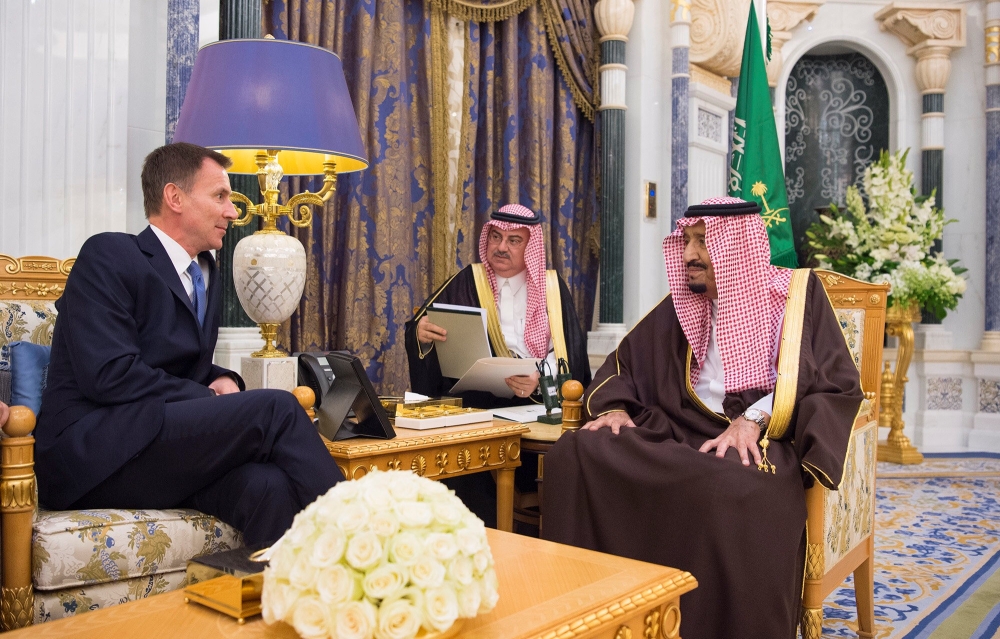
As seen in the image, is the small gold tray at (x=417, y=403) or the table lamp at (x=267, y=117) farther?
the small gold tray at (x=417, y=403)

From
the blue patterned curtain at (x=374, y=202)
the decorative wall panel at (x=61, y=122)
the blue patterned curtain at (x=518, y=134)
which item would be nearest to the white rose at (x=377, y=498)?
the decorative wall panel at (x=61, y=122)

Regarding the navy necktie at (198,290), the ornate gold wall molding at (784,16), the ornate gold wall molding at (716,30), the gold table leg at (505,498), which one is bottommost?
the gold table leg at (505,498)

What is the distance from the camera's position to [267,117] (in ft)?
9.65

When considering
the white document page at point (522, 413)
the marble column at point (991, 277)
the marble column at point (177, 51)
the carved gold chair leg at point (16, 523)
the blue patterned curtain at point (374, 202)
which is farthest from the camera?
the marble column at point (991, 277)

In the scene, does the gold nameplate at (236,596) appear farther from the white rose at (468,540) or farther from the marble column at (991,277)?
the marble column at (991,277)

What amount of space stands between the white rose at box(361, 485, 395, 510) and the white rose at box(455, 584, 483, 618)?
0.56 ft

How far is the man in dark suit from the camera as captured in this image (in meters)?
2.20

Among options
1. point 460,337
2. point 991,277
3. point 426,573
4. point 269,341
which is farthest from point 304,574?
point 991,277

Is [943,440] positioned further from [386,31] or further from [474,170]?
[386,31]

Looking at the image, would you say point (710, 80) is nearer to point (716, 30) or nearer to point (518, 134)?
point (716, 30)

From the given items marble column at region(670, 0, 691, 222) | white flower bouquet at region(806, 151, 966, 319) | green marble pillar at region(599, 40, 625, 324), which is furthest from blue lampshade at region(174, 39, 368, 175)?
white flower bouquet at region(806, 151, 966, 319)

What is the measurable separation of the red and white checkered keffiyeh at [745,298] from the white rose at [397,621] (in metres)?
1.86

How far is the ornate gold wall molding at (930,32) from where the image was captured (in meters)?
7.34

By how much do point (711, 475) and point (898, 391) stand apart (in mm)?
4710
